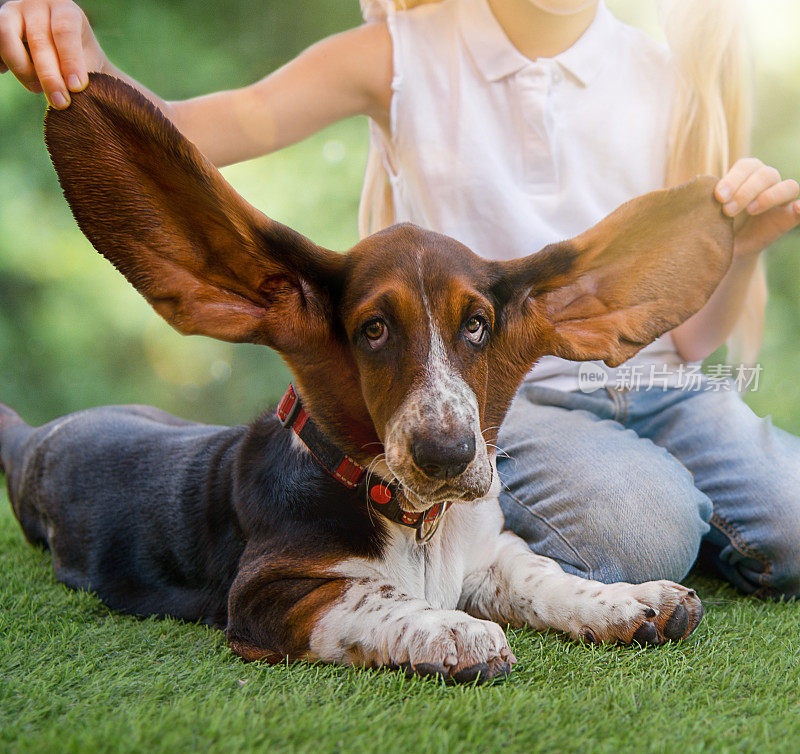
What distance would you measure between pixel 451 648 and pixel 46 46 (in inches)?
52.8

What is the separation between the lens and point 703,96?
2.65 m

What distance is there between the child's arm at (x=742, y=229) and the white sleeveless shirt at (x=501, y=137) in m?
0.17

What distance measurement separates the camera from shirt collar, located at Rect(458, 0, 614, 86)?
2609 millimetres

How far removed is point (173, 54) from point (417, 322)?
3.83 meters

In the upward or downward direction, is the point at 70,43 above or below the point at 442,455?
above

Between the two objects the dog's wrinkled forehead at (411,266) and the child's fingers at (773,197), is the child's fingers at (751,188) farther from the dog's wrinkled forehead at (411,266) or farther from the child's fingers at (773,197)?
the dog's wrinkled forehead at (411,266)

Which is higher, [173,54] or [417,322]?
[173,54]

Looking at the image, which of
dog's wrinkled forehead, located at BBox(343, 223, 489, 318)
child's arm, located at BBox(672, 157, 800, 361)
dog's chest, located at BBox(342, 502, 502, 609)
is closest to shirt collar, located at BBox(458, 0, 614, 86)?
child's arm, located at BBox(672, 157, 800, 361)

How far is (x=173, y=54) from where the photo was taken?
4.70 meters

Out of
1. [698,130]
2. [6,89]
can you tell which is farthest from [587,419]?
[6,89]

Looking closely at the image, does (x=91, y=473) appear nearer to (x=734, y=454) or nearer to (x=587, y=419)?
(x=587, y=419)

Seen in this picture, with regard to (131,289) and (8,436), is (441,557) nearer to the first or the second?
(8,436)

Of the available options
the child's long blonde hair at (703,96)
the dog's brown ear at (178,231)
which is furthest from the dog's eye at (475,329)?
the child's long blonde hair at (703,96)

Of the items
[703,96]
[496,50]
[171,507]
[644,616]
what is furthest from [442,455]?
[703,96]
